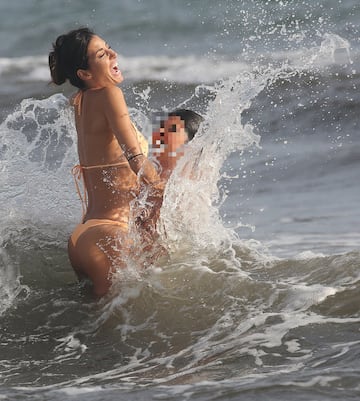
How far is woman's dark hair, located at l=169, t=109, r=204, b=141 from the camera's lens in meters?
5.06

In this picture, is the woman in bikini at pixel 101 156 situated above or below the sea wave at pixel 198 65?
below

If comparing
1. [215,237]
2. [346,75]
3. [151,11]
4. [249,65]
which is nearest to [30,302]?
[215,237]

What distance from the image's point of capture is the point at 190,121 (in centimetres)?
507

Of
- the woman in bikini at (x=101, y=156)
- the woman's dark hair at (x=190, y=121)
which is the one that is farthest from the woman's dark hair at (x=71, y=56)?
the woman's dark hair at (x=190, y=121)

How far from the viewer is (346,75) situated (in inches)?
450

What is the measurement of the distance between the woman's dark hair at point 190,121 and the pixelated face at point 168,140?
54mm

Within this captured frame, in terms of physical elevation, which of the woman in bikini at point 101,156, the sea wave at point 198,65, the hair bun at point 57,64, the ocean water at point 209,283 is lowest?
the ocean water at point 209,283

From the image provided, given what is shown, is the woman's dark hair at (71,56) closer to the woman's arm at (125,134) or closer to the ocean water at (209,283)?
the woman's arm at (125,134)

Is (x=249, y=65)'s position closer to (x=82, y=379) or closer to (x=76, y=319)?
(x=76, y=319)

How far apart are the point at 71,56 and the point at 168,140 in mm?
654

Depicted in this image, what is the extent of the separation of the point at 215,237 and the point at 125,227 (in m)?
0.81

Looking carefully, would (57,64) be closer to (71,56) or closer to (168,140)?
(71,56)

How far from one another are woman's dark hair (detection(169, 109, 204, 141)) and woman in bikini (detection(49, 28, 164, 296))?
32cm

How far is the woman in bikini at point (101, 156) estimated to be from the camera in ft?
15.3
